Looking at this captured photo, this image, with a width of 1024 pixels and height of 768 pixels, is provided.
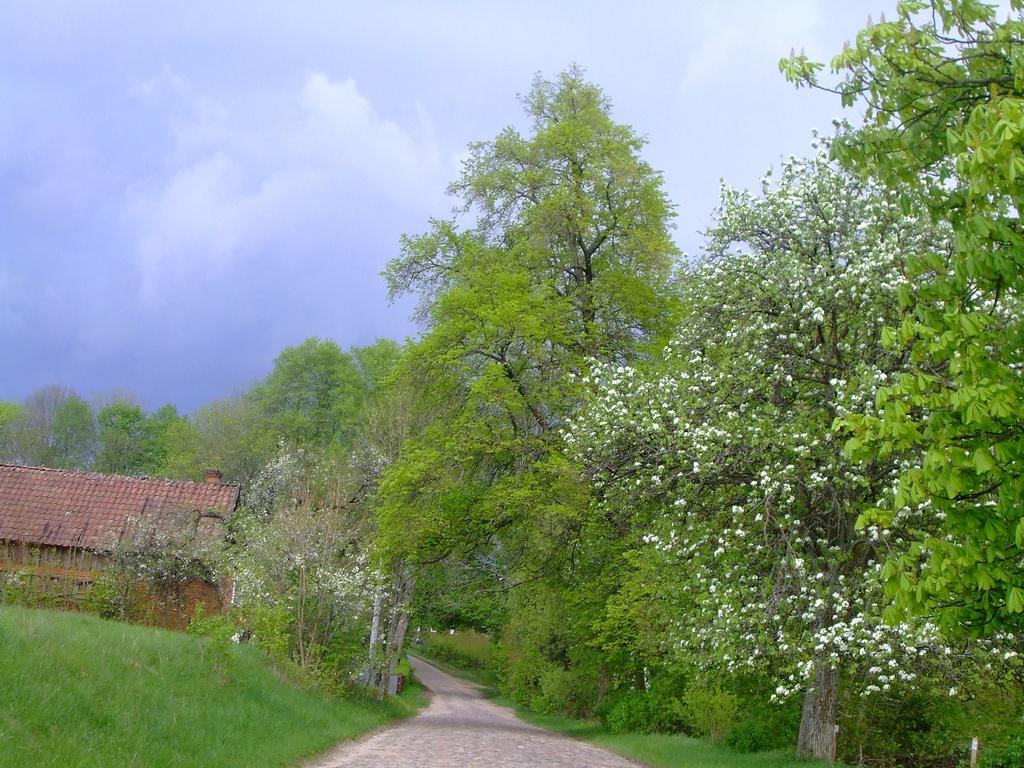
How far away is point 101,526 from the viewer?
3175cm

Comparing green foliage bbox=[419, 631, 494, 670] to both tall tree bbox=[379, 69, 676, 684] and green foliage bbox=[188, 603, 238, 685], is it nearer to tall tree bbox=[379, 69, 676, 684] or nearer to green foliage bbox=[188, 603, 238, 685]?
tall tree bbox=[379, 69, 676, 684]

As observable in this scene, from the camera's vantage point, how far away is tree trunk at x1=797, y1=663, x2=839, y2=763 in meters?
16.1

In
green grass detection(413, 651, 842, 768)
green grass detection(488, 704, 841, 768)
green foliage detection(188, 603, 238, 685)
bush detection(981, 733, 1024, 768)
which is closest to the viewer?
bush detection(981, 733, 1024, 768)

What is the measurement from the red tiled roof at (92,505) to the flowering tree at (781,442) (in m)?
18.2

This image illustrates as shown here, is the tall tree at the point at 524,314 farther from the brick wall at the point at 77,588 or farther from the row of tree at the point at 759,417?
the brick wall at the point at 77,588

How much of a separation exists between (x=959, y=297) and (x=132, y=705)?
986 centimetres

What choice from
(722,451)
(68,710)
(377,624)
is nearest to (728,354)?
(722,451)

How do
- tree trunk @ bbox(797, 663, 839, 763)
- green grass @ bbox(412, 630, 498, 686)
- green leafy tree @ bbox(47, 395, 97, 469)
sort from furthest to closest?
1. green leafy tree @ bbox(47, 395, 97, 469)
2. green grass @ bbox(412, 630, 498, 686)
3. tree trunk @ bbox(797, 663, 839, 763)

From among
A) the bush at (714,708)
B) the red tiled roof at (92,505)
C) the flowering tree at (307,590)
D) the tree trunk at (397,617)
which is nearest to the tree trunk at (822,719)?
the bush at (714,708)

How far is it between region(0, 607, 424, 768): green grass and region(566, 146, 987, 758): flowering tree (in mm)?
6681

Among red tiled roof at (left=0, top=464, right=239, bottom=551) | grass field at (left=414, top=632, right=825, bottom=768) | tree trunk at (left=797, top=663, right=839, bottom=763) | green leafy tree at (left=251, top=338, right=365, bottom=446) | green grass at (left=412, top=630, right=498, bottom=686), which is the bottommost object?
green grass at (left=412, top=630, right=498, bottom=686)

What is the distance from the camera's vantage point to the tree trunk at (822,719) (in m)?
16.1

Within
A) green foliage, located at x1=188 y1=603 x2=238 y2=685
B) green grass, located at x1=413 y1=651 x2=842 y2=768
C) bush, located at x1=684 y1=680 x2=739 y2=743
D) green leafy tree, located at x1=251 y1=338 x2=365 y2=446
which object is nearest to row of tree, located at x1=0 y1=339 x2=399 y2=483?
green leafy tree, located at x1=251 y1=338 x2=365 y2=446

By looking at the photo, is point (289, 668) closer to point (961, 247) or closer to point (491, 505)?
point (491, 505)
